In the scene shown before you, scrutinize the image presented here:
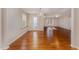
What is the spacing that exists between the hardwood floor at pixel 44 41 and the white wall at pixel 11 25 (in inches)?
3.5

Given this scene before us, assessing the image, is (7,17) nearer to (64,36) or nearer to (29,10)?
(29,10)

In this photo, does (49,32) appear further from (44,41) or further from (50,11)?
(50,11)

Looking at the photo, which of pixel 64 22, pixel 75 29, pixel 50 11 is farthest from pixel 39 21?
pixel 75 29

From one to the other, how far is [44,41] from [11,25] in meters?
0.57

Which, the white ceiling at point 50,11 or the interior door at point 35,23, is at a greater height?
the white ceiling at point 50,11

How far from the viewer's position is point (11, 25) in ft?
5.29

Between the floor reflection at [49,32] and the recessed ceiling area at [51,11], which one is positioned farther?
the floor reflection at [49,32]

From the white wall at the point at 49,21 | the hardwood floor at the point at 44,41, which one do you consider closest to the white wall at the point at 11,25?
the hardwood floor at the point at 44,41

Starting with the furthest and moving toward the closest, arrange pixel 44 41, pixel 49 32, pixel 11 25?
pixel 49 32 < pixel 44 41 < pixel 11 25

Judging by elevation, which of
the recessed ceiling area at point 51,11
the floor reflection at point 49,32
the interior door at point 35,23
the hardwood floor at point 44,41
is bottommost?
the hardwood floor at point 44,41

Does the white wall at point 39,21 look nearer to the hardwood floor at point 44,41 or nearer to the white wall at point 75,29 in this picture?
the hardwood floor at point 44,41

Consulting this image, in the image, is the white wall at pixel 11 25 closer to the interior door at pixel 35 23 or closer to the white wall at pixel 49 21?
the interior door at pixel 35 23

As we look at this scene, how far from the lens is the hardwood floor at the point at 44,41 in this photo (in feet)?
5.34
